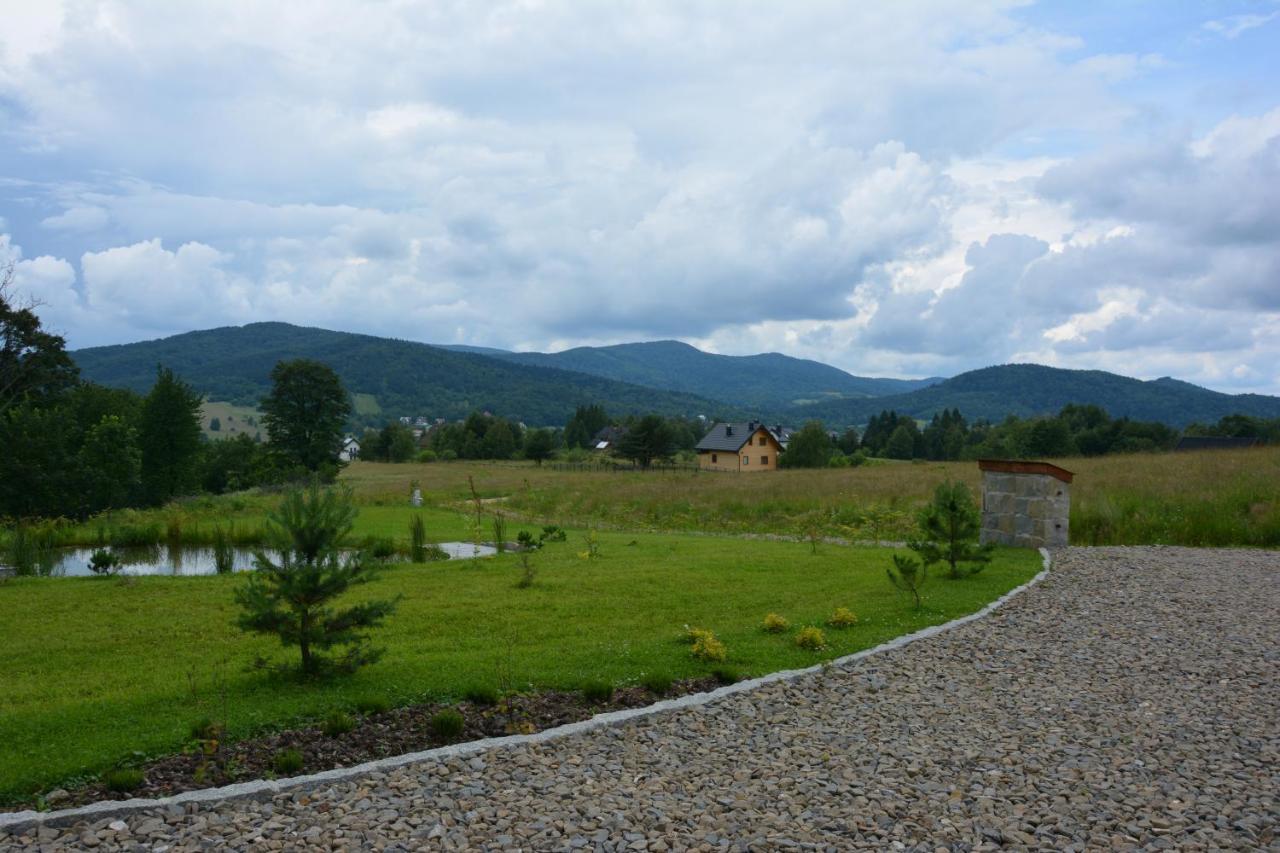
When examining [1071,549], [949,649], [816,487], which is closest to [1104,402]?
[816,487]

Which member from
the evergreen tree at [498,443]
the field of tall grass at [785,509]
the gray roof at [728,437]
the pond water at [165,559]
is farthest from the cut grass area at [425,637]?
the evergreen tree at [498,443]

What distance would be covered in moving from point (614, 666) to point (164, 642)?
5264 millimetres

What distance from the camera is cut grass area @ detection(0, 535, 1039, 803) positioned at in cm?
591

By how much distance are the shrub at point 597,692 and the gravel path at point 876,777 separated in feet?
1.64

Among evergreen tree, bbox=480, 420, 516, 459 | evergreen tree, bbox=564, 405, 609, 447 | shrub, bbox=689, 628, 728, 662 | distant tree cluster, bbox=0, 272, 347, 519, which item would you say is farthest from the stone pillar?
evergreen tree, bbox=564, 405, 609, 447

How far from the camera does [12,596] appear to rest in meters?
12.2

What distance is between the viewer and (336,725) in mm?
5707

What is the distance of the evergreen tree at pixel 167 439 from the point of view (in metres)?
37.5

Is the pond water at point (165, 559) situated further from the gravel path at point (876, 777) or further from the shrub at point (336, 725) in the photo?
the gravel path at point (876, 777)

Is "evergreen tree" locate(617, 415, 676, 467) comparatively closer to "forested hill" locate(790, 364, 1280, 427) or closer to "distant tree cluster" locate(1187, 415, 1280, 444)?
"distant tree cluster" locate(1187, 415, 1280, 444)

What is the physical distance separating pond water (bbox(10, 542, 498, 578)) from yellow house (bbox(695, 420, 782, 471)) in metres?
48.3

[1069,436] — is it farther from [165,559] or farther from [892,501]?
[165,559]

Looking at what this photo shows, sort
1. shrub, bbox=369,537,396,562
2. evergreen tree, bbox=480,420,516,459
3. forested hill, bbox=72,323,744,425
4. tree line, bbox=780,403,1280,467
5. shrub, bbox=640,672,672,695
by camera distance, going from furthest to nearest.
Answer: forested hill, bbox=72,323,744,425, evergreen tree, bbox=480,420,516,459, tree line, bbox=780,403,1280,467, shrub, bbox=369,537,396,562, shrub, bbox=640,672,672,695

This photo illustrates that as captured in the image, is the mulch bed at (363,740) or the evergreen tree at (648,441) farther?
the evergreen tree at (648,441)
